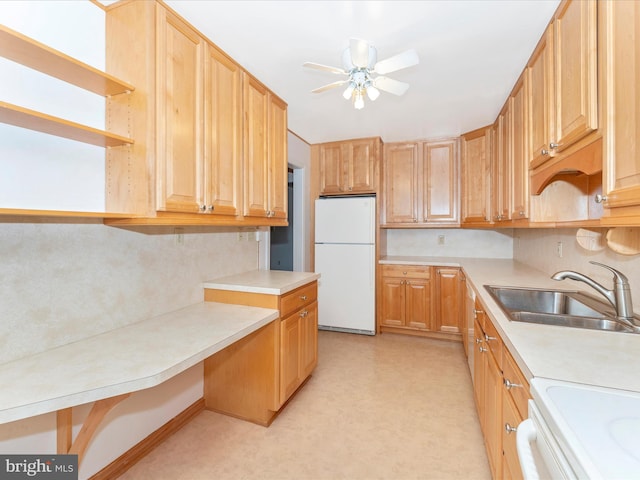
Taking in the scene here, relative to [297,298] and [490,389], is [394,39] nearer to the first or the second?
[297,298]

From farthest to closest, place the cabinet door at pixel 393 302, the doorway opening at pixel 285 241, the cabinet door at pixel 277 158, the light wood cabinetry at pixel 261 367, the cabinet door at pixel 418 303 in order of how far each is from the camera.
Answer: the doorway opening at pixel 285 241 < the cabinet door at pixel 393 302 < the cabinet door at pixel 418 303 < the cabinet door at pixel 277 158 < the light wood cabinetry at pixel 261 367

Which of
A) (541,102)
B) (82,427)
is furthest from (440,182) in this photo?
(82,427)

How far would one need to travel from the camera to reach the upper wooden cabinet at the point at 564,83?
1149 millimetres

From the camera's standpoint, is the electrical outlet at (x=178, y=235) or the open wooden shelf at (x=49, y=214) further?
the electrical outlet at (x=178, y=235)

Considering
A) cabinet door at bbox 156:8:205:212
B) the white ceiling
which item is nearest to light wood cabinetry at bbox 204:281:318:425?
cabinet door at bbox 156:8:205:212

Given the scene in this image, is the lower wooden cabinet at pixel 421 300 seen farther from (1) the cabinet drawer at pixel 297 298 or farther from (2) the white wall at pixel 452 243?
(1) the cabinet drawer at pixel 297 298

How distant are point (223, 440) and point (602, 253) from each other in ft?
8.36

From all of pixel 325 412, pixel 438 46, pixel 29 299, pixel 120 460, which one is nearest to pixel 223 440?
pixel 120 460

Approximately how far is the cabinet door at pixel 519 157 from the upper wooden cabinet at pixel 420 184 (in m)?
1.26

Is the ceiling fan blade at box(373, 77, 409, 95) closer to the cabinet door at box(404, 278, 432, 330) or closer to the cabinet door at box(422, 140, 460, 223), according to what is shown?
the cabinet door at box(422, 140, 460, 223)

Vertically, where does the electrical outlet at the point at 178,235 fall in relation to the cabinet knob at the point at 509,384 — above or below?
above

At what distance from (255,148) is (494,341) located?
73.6 inches

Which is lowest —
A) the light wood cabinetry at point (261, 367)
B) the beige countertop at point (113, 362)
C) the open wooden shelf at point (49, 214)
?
the light wood cabinetry at point (261, 367)

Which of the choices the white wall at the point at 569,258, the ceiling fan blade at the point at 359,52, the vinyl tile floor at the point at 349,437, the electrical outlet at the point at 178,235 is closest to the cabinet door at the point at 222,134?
the electrical outlet at the point at 178,235
